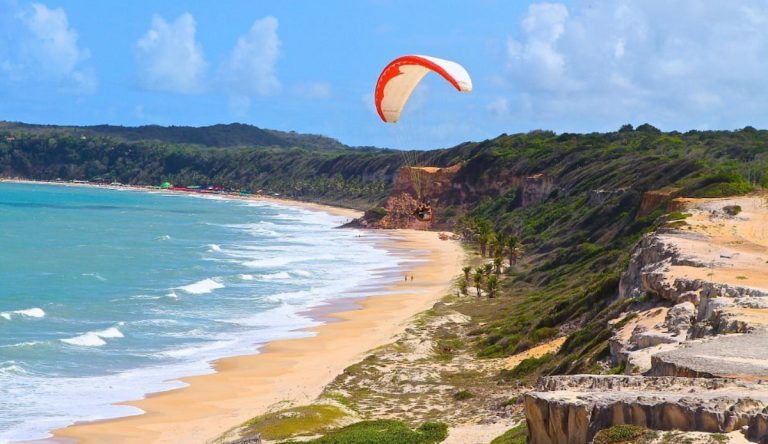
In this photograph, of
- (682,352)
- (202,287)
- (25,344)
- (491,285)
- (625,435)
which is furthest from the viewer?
(202,287)

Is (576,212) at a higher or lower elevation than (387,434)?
higher

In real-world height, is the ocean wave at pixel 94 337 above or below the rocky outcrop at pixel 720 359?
below

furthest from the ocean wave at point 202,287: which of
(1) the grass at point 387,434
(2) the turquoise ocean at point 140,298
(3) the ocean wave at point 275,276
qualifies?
(1) the grass at point 387,434

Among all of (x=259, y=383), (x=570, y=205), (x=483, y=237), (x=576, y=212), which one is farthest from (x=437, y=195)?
(x=259, y=383)

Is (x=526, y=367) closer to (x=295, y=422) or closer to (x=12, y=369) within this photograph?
(x=295, y=422)

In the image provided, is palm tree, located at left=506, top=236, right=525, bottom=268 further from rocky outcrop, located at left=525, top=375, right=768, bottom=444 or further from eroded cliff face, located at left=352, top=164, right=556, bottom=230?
rocky outcrop, located at left=525, top=375, right=768, bottom=444

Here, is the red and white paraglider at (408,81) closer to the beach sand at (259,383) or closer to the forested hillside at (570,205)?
the forested hillside at (570,205)
